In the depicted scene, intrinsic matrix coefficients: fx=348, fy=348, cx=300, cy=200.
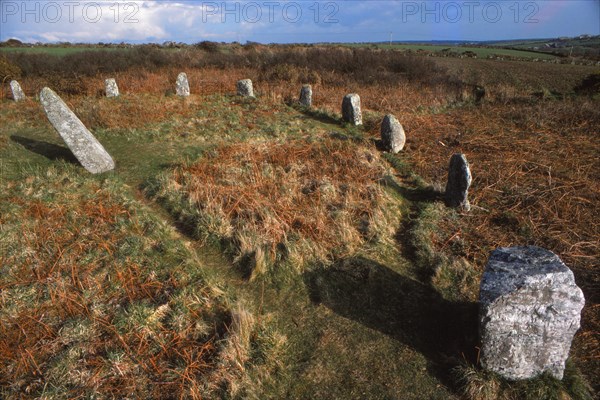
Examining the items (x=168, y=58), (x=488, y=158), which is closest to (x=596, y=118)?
(x=488, y=158)

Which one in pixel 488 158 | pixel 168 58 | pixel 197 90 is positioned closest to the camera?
pixel 488 158

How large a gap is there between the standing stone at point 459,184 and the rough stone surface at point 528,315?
2744 millimetres

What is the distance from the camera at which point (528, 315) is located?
289 cm

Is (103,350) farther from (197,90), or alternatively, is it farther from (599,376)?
(197,90)

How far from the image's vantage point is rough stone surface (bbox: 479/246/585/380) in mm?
2818

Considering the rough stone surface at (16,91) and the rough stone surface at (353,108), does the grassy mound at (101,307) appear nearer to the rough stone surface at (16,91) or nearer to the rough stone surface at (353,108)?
the rough stone surface at (353,108)

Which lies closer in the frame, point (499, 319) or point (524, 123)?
point (499, 319)

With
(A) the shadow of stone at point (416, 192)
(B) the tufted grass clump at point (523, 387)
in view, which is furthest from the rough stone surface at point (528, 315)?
(A) the shadow of stone at point (416, 192)

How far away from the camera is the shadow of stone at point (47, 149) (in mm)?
7671

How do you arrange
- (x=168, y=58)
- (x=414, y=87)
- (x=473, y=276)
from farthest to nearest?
(x=168, y=58)
(x=414, y=87)
(x=473, y=276)

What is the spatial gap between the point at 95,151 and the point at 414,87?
47.3 ft

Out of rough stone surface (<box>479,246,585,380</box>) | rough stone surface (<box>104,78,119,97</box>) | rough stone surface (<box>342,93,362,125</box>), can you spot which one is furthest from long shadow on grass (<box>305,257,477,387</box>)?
rough stone surface (<box>104,78,119,97</box>)

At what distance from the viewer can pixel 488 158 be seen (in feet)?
25.4

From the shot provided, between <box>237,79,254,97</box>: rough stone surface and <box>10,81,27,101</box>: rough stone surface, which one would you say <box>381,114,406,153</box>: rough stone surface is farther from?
<box>10,81,27,101</box>: rough stone surface
